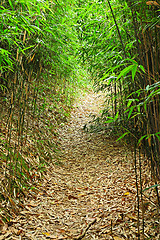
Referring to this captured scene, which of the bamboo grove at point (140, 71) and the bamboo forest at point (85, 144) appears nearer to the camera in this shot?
the bamboo grove at point (140, 71)

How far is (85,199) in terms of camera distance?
2.12 m

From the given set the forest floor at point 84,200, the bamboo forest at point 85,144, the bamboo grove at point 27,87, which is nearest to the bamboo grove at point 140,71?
the bamboo forest at point 85,144

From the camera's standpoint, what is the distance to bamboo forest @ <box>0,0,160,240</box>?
127 centimetres

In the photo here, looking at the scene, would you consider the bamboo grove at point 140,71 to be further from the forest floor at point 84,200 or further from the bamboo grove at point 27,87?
the bamboo grove at point 27,87

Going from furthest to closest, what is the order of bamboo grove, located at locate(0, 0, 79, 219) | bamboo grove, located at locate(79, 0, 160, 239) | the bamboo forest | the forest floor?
bamboo grove, located at locate(0, 0, 79, 219) → the forest floor → the bamboo forest → bamboo grove, located at locate(79, 0, 160, 239)

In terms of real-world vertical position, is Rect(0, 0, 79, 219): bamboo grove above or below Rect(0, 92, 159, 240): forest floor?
above

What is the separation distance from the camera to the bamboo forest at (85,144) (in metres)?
1.27

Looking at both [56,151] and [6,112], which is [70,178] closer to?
[56,151]

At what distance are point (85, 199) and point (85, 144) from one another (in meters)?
1.62

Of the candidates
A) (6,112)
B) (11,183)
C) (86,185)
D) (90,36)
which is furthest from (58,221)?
(90,36)

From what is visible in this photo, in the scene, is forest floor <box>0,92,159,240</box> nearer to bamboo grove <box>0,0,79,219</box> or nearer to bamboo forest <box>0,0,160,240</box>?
bamboo forest <box>0,0,160,240</box>

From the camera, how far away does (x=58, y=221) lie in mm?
1781

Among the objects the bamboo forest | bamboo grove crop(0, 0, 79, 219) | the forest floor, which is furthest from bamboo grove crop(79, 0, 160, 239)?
bamboo grove crop(0, 0, 79, 219)

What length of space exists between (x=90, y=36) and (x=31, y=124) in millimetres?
1485
